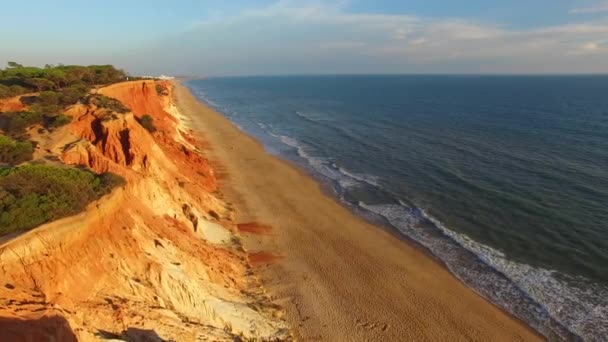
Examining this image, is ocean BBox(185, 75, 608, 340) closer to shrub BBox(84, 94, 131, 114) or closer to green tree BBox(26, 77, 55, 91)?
shrub BBox(84, 94, 131, 114)

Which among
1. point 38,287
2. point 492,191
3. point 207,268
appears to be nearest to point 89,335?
point 38,287

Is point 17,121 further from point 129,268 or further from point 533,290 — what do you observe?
point 533,290

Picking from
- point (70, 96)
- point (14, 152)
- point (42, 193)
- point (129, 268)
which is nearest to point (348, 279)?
point (129, 268)

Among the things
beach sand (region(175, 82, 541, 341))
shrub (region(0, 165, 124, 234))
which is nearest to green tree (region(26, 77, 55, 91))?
beach sand (region(175, 82, 541, 341))

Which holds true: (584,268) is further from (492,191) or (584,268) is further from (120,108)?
(120,108)

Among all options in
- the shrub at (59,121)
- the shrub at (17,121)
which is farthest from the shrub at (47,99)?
the shrub at (59,121)

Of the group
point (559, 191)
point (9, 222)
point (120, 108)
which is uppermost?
point (120, 108)
